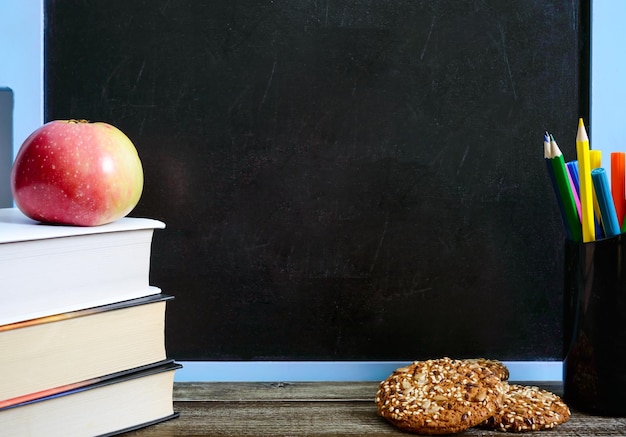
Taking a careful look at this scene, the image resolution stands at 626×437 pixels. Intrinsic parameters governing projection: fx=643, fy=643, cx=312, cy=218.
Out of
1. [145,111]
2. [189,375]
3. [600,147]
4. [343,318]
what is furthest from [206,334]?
[600,147]

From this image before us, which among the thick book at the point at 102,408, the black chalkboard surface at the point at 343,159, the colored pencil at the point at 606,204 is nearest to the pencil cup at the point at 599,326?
the colored pencil at the point at 606,204

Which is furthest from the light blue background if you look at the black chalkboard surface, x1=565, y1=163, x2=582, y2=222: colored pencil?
x1=565, y1=163, x2=582, y2=222: colored pencil

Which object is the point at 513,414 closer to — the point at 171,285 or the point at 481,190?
the point at 481,190

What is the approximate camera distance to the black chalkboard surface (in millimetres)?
777

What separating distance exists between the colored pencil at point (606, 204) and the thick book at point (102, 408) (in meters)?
0.45

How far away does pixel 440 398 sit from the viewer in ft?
1.99

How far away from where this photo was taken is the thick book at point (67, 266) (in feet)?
1.81

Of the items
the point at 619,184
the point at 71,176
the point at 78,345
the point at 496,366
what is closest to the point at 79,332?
the point at 78,345

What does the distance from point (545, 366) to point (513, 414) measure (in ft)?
0.68

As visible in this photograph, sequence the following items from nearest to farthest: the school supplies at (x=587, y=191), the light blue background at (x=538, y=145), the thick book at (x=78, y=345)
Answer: the thick book at (x=78, y=345) < the school supplies at (x=587, y=191) < the light blue background at (x=538, y=145)

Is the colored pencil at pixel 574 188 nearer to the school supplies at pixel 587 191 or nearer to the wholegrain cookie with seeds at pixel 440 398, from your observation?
the school supplies at pixel 587 191

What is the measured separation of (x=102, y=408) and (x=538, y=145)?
58 cm

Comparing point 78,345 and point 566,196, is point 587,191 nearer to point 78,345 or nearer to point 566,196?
point 566,196

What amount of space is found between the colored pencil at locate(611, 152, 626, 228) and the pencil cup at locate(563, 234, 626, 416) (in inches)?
1.9
